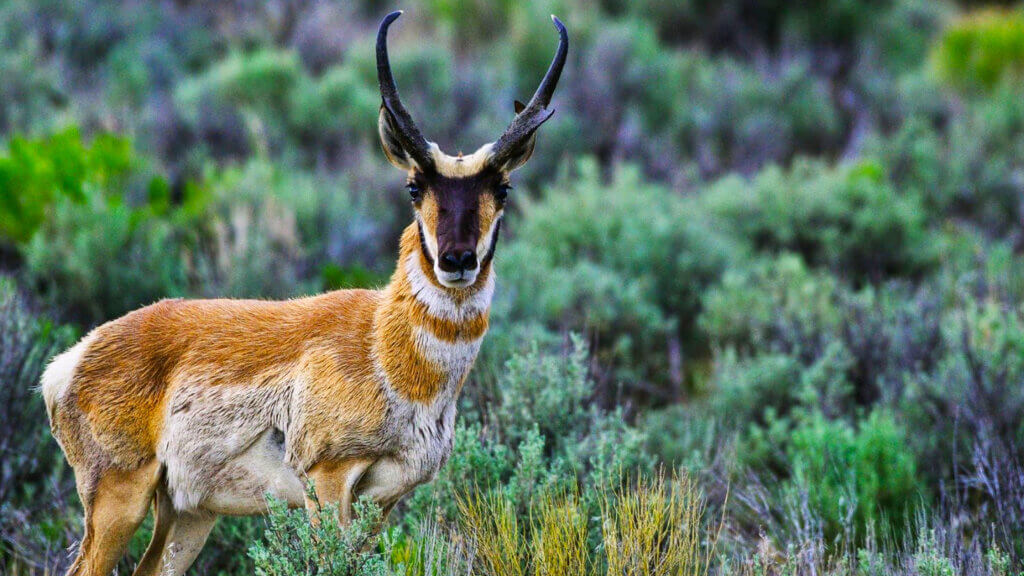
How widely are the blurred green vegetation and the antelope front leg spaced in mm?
219

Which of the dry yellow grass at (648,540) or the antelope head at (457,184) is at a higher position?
the antelope head at (457,184)

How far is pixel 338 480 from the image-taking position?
395 cm

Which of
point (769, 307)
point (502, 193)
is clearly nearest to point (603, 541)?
point (502, 193)

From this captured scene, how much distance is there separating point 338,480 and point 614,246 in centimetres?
589

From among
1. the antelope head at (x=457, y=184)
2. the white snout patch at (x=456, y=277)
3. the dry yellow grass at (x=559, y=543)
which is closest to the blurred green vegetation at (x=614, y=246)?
Answer: the dry yellow grass at (x=559, y=543)

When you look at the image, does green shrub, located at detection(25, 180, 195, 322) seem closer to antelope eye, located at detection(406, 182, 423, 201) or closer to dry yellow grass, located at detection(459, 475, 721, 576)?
antelope eye, located at detection(406, 182, 423, 201)

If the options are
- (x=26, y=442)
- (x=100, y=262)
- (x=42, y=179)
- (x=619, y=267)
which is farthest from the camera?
(x=619, y=267)

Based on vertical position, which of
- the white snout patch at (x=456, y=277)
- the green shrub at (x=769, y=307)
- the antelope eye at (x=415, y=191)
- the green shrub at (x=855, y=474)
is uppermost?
the antelope eye at (x=415, y=191)

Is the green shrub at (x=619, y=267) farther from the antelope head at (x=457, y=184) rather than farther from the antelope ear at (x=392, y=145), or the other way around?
the antelope head at (x=457, y=184)

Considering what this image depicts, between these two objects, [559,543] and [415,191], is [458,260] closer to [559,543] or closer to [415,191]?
[415,191]

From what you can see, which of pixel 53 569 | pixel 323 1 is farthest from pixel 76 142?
pixel 323 1

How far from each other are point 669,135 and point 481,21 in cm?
458

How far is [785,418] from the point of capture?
23.5 ft

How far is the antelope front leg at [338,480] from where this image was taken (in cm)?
392
